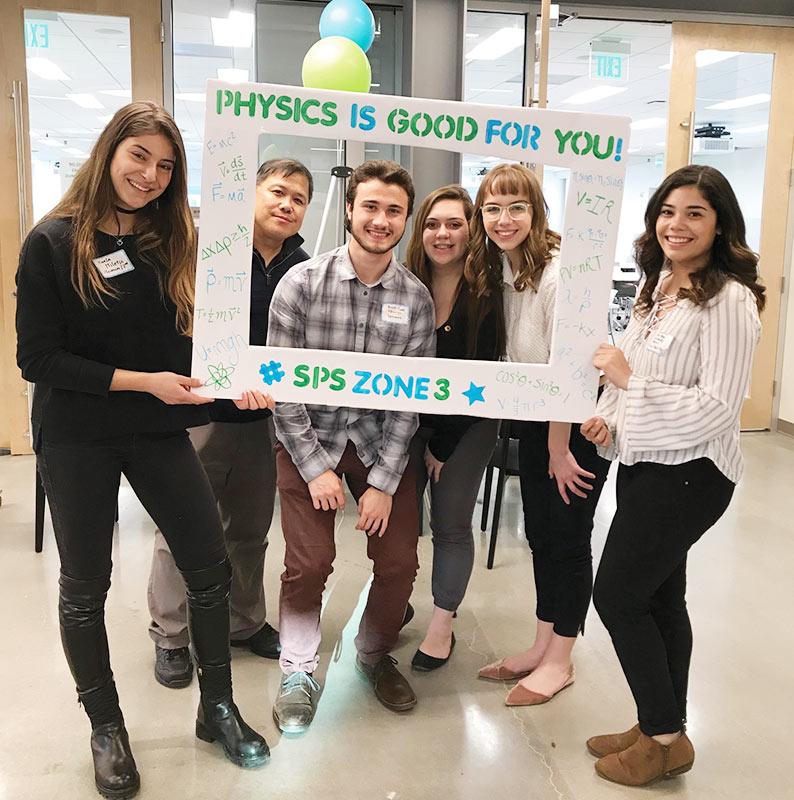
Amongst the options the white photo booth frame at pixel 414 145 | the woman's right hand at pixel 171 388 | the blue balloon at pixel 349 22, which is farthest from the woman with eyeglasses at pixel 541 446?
the blue balloon at pixel 349 22

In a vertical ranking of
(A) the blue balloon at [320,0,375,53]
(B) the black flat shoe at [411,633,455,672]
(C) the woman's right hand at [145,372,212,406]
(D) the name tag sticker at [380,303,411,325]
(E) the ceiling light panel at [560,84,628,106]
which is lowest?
(B) the black flat shoe at [411,633,455,672]

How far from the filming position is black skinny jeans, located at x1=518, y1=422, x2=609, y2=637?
6.91 feet

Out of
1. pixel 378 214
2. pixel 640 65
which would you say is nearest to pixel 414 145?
pixel 378 214

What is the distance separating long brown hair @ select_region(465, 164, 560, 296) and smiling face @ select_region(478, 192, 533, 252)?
1cm

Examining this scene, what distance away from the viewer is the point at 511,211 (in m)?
2.02

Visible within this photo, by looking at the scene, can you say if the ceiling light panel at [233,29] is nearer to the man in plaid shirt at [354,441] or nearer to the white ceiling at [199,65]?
the white ceiling at [199,65]

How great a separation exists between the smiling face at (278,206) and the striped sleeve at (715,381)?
1.15 metres

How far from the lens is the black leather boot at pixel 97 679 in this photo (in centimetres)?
173

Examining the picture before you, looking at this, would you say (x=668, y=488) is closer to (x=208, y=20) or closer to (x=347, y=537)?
(x=347, y=537)

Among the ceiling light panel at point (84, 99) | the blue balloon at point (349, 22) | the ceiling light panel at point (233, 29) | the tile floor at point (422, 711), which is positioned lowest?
the tile floor at point (422, 711)

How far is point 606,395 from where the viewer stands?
6.39ft

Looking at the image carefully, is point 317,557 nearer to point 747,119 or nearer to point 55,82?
point 55,82

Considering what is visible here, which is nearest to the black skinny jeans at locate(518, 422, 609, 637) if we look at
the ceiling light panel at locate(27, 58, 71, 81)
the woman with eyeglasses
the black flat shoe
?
the woman with eyeglasses

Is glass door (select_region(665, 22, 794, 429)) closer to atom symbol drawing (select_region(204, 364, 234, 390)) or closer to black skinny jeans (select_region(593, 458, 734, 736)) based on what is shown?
black skinny jeans (select_region(593, 458, 734, 736))
